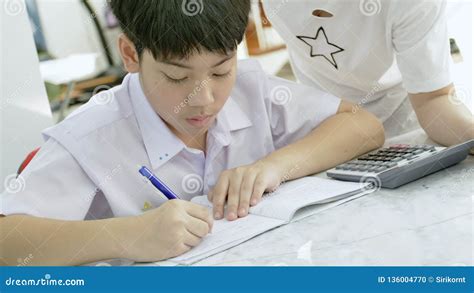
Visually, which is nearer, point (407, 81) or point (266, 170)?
point (266, 170)

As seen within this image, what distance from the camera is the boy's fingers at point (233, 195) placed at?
36.6 inches

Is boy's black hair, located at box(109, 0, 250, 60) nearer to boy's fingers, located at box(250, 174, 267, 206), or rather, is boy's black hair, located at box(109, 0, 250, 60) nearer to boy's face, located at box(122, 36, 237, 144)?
boy's face, located at box(122, 36, 237, 144)

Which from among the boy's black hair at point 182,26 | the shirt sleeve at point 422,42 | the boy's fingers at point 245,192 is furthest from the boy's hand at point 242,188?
the shirt sleeve at point 422,42

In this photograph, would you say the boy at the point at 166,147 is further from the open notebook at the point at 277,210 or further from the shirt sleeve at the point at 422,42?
the shirt sleeve at the point at 422,42

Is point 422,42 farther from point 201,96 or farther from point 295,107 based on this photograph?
point 201,96

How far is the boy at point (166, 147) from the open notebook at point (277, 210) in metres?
0.02

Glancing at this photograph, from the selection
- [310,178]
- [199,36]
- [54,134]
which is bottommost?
[310,178]

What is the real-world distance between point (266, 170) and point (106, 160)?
0.92 ft

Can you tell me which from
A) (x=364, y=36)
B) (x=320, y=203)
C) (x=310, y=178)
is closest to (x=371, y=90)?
(x=364, y=36)

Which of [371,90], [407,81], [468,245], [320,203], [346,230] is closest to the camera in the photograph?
[468,245]

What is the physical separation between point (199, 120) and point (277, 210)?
0.23 m

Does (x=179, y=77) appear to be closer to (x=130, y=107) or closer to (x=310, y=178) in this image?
(x=130, y=107)

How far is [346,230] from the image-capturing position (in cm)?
82

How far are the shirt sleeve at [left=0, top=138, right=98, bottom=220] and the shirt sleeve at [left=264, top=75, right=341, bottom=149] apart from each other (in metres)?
0.42
